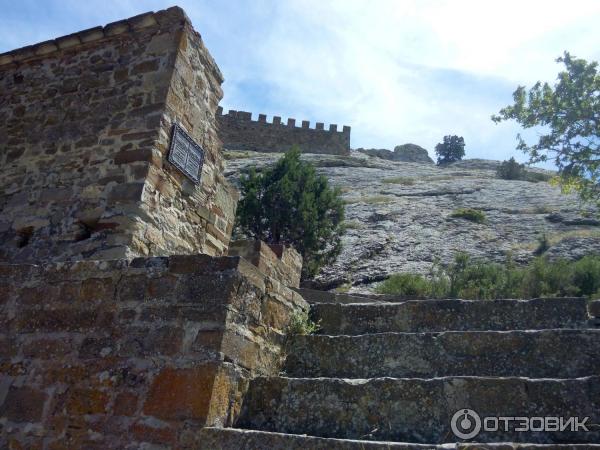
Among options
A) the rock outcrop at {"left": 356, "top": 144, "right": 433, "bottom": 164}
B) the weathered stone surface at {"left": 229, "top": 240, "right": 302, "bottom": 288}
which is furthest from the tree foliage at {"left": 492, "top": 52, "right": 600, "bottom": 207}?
the rock outcrop at {"left": 356, "top": 144, "right": 433, "bottom": 164}

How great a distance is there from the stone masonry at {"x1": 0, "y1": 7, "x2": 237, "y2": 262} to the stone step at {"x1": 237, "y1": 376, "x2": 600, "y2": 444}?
7.08 ft

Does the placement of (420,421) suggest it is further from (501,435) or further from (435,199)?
(435,199)

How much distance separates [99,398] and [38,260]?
2.12 m

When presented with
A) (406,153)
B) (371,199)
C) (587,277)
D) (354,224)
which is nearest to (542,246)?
(587,277)

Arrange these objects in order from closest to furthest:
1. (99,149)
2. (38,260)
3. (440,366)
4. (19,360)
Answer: (440,366), (19,360), (38,260), (99,149)

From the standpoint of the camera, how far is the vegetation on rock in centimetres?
1302

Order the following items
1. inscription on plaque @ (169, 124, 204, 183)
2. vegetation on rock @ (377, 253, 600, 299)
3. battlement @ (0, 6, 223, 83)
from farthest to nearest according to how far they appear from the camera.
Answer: vegetation on rock @ (377, 253, 600, 299) < battlement @ (0, 6, 223, 83) < inscription on plaque @ (169, 124, 204, 183)

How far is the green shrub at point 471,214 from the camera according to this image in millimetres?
19766

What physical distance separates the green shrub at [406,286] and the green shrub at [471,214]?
6.35 m

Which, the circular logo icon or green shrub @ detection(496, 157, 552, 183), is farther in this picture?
green shrub @ detection(496, 157, 552, 183)

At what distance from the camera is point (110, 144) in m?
5.43

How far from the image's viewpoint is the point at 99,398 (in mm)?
3459

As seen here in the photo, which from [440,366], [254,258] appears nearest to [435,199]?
[254,258]

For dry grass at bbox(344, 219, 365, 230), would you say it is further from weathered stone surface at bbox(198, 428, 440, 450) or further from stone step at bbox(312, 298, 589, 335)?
weathered stone surface at bbox(198, 428, 440, 450)
